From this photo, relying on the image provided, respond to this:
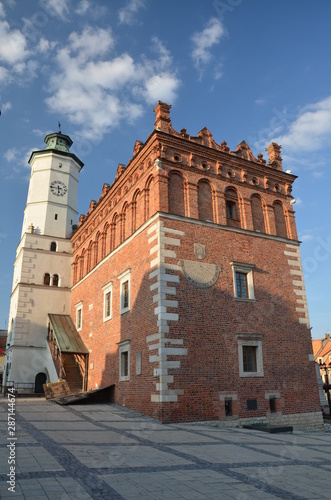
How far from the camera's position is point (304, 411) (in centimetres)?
1764

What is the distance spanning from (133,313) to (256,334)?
5.31 meters

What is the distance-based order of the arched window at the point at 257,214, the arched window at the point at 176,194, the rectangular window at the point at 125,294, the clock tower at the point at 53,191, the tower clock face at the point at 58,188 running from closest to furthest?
the arched window at the point at 176,194
the rectangular window at the point at 125,294
the arched window at the point at 257,214
the clock tower at the point at 53,191
the tower clock face at the point at 58,188

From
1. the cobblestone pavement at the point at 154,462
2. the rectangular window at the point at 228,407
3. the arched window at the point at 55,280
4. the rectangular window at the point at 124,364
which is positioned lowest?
the cobblestone pavement at the point at 154,462

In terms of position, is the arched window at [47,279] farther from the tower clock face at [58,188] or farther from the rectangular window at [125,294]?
the rectangular window at [125,294]

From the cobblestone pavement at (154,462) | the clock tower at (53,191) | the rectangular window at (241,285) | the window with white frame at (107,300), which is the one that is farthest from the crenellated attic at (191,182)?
the cobblestone pavement at (154,462)

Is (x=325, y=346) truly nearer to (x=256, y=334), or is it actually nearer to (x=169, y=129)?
(x=256, y=334)

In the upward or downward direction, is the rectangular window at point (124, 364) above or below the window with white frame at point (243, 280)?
below

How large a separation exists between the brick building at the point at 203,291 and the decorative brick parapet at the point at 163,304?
4 cm

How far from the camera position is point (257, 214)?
20.2m

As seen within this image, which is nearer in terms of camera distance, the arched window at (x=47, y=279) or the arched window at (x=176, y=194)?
the arched window at (x=176, y=194)

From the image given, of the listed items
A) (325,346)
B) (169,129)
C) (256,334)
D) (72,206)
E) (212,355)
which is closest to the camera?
(212,355)

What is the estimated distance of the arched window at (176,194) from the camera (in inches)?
691

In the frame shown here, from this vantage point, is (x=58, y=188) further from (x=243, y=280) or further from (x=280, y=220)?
(x=243, y=280)

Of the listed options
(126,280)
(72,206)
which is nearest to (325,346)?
(72,206)
